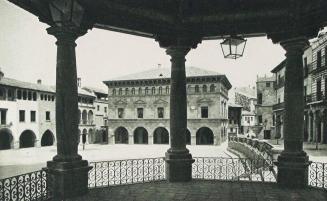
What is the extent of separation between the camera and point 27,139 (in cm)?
4316

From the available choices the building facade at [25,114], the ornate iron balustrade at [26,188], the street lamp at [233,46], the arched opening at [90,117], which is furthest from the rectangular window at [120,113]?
the street lamp at [233,46]

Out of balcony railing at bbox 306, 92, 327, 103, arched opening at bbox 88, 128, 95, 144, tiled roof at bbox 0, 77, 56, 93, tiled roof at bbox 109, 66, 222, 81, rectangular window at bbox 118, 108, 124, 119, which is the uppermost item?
tiled roof at bbox 109, 66, 222, 81

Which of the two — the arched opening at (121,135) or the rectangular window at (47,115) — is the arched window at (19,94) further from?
the arched opening at (121,135)

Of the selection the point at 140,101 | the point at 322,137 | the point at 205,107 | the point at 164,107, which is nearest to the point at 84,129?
the point at 140,101

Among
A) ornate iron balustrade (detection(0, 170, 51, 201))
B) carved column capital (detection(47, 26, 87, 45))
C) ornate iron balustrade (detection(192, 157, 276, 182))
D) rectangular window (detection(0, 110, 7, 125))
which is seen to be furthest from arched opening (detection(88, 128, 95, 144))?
carved column capital (detection(47, 26, 87, 45))

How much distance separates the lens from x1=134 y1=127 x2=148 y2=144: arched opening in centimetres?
4912

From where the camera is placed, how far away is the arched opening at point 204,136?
47.1 metres

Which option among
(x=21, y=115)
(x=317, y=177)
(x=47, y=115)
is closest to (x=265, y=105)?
(x=47, y=115)

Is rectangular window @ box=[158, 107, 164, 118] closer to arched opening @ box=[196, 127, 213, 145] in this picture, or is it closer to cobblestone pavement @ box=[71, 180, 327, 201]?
arched opening @ box=[196, 127, 213, 145]

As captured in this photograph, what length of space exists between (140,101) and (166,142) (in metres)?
7.41

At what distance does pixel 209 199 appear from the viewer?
6.34m

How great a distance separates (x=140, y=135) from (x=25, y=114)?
16858mm

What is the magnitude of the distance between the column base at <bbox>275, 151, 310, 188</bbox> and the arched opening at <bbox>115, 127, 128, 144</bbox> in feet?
145

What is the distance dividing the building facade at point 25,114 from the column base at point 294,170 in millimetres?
35544
